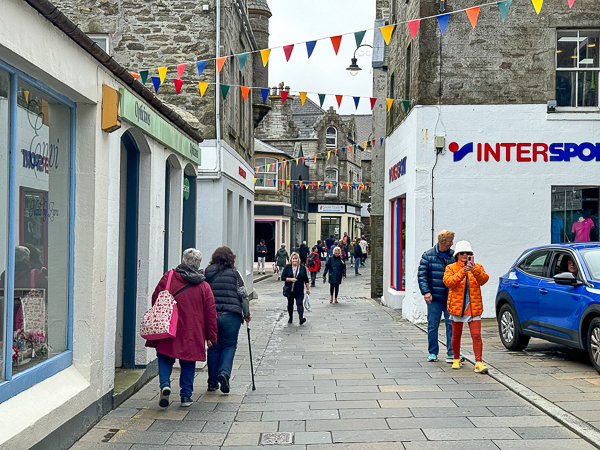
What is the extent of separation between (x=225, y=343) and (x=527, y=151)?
9.34 metres

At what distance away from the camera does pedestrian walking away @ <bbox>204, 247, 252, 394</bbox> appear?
7.87 m

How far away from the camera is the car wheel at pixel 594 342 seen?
27.6ft

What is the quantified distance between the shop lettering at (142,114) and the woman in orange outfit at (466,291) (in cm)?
419

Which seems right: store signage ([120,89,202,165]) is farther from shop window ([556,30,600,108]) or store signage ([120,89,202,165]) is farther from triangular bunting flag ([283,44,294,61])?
shop window ([556,30,600,108])

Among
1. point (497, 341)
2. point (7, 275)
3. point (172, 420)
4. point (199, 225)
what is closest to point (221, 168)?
point (199, 225)

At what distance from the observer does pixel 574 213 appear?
1490cm

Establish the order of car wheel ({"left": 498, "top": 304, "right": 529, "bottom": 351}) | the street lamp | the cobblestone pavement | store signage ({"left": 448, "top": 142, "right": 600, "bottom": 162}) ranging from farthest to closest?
the street lamp < store signage ({"left": 448, "top": 142, "right": 600, "bottom": 162}) < car wheel ({"left": 498, "top": 304, "right": 529, "bottom": 351}) < the cobblestone pavement

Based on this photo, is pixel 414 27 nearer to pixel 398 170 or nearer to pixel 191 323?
pixel 398 170

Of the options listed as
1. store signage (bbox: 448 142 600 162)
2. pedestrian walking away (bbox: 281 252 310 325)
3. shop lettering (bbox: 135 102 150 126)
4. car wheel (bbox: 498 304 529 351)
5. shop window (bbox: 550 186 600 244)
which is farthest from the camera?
pedestrian walking away (bbox: 281 252 310 325)

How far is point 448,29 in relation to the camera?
1505 cm

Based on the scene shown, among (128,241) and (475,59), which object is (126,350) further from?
(475,59)

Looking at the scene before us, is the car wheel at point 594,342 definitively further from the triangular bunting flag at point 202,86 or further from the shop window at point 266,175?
the shop window at point 266,175

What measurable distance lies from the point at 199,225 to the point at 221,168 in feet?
4.61

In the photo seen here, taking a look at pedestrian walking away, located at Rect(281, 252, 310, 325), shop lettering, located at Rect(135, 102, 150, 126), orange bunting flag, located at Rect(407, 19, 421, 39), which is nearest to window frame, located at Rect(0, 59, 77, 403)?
shop lettering, located at Rect(135, 102, 150, 126)
